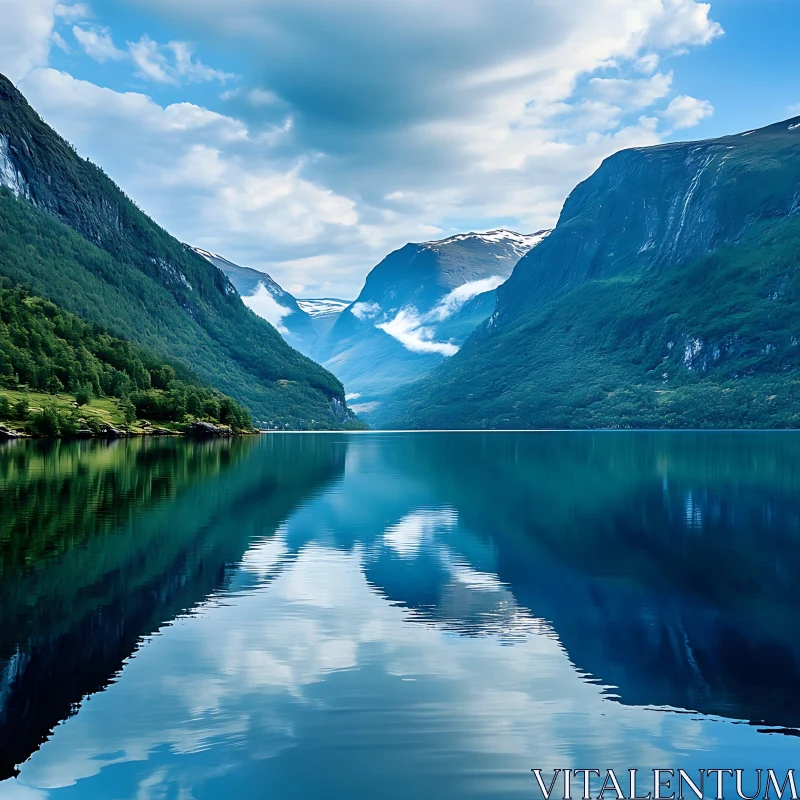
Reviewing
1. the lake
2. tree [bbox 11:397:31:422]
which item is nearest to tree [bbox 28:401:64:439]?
tree [bbox 11:397:31:422]

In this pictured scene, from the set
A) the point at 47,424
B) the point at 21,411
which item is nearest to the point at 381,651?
the point at 47,424

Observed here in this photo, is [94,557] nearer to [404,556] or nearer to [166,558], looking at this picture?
[166,558]

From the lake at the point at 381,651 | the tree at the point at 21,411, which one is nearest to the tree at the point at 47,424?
the tree at the point at 21,411

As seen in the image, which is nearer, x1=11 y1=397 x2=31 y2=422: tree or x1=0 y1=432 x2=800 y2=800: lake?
x1=0 y1=432 x2=800 y2=800: lake

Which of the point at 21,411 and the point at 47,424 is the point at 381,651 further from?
the point at 21,411

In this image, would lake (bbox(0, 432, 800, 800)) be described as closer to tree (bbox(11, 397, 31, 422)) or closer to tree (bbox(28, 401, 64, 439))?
tree (bbox(28, 401, 64, 439))

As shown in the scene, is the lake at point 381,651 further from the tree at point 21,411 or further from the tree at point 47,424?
the tree at point 21,411

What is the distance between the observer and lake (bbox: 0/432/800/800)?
52.1ft

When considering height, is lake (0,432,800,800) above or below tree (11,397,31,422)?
below

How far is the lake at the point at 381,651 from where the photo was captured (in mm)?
15891

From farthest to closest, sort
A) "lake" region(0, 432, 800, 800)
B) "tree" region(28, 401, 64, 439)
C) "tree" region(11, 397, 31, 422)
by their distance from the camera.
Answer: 1. "tree" region(11, 397, 31, 422)
2. "tree" region(28, 401, 64, 439)
3. "lake" region(0, 432, 800, 800)

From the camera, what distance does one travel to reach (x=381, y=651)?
2302 centimetres

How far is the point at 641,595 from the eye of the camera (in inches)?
1188

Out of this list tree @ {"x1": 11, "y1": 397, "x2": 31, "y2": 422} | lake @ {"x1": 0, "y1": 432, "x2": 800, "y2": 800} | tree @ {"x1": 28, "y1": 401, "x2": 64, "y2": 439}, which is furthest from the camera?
tree @ {"x1": 11, "y1": 397, "x2": 31, "y2": 422}
